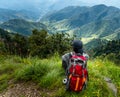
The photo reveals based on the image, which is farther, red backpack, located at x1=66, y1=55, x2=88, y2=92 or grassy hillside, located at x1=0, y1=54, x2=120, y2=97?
grassy hillside, located at x1=0, y1=54, x2=120, y2=97

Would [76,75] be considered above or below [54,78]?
above

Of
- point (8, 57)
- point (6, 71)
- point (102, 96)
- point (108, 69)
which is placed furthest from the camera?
point (8, 57)

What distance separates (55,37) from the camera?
244 ft

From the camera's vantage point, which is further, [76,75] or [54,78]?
[54,78]

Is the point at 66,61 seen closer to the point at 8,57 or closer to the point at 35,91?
the point at 35,91

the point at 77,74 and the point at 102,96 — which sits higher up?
the point at 77,74

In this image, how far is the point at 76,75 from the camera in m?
8.03

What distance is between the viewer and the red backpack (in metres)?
8.04

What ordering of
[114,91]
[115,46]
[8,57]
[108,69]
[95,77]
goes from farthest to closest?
[115,46] → [8,57] → [108,69] → [95,77] → [114,91]

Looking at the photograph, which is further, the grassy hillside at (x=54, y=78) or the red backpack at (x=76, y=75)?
the grassy hillside at (x=54, y=78)

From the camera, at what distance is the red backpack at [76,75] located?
8.04 m

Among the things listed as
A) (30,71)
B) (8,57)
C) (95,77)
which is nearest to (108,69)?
(95,77)

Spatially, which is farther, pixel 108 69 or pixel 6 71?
pixel 6 71

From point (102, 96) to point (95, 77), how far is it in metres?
1.32
